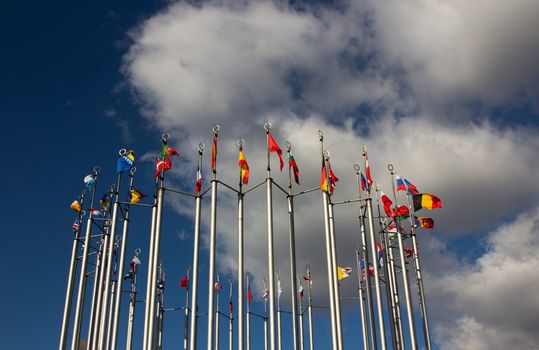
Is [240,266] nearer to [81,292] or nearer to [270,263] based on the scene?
[270,263]

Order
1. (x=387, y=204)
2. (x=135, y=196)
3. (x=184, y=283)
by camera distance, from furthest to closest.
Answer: (x=184, y=283), (x=387, y=204), (x=135, y=196)

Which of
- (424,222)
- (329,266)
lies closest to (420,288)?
(424,222)

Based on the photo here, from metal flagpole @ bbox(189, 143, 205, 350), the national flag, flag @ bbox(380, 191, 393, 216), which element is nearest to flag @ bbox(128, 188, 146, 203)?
the national flag

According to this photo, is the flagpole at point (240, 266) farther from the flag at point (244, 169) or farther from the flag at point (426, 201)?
the flag at point (426, 201)

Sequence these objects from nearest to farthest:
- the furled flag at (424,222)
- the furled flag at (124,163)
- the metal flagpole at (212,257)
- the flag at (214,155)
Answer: the metal flagpole at (212,257)
the flag at (214,155)
the furled flag at (124,163)
the furled flag at (424,222)

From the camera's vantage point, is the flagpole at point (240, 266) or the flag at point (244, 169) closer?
the flagpole at point (240, 266)

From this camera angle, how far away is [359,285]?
34.4m

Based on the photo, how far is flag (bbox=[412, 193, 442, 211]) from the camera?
112ft

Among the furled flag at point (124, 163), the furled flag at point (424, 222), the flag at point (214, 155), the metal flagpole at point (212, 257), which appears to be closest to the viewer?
the metal flagpole at point (212, 257)

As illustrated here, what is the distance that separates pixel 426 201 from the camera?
34.2m

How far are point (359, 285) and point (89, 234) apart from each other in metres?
17.6

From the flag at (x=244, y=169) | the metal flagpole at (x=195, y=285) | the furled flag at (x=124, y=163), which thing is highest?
the furled flag at (x=124, y=163)

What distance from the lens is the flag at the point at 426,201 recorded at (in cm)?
3406

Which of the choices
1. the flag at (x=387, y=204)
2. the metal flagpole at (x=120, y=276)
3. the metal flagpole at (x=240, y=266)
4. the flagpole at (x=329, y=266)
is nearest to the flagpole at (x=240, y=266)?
the metal flagpole at (x=240, y=266)
